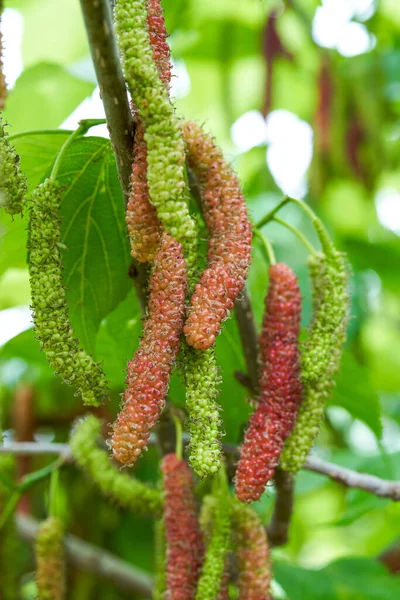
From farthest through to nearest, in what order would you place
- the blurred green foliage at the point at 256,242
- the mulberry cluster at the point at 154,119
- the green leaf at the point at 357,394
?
the green leaf at the point at 357,394, the blurred green foliage at the point at 256,242, the mulberry cluster at the point at 154,119

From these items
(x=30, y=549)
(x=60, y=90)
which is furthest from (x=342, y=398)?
(x=30, y=549)

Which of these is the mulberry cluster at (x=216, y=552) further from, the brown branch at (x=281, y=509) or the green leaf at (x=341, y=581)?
the green leaf at (x=341, y=581)

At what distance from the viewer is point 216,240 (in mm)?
867

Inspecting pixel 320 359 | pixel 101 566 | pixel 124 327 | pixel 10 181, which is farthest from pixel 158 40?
pixel 101 566

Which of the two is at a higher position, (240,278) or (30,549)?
(240,278)

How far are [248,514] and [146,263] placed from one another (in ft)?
1.33

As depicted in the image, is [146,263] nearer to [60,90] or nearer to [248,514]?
[248,514]

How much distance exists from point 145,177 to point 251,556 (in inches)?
22.7

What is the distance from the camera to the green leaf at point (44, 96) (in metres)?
1.77

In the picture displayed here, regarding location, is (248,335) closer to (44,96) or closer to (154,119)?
(154,119)

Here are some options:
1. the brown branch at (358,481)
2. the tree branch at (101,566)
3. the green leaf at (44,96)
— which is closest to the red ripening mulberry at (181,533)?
the brown branch at (358,481)

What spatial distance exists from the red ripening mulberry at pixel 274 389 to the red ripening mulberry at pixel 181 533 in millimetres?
194

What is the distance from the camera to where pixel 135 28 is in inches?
29.1

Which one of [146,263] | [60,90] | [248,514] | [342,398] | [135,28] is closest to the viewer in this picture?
[135,28]
